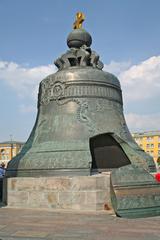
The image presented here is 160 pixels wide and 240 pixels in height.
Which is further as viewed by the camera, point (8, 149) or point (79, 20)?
point (8, 149)

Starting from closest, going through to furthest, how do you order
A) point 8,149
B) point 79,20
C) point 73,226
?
1. point 73,226
2. point 79,20
3. point 8,149

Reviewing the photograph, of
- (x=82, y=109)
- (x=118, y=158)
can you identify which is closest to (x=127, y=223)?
(x=118, y=158)

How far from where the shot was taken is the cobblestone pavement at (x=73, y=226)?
4973mm

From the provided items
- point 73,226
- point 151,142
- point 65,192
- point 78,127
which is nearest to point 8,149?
point 151,142

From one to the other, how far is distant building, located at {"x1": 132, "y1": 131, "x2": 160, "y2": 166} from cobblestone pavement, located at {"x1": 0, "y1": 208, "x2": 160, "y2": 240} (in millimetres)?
66947

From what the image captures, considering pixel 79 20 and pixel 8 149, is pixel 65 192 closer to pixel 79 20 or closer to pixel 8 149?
pixel 79 20

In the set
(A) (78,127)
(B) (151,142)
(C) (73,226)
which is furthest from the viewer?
(B) (151,142)

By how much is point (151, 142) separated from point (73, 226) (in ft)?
230

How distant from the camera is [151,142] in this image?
74062mm

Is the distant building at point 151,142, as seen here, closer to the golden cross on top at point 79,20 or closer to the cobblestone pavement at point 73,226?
the golden cross on top at point 79,20

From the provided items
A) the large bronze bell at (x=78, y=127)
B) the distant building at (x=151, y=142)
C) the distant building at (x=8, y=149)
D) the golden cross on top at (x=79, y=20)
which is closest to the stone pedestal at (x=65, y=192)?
the large bronze bell at (x=78, y=127)

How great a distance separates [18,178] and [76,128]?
1787mm

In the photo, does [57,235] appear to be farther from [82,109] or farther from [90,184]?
[82,109]

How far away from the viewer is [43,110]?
956 centimetres
